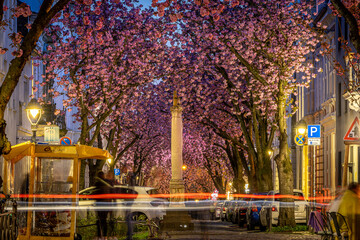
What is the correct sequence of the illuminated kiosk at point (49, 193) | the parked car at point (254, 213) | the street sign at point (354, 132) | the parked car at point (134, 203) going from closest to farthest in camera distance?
the street sign at point (354, 132)
the illuminated kiosk at point (49, 193)
the parked car at point (134, 203)
the parked car at point (254, 213)

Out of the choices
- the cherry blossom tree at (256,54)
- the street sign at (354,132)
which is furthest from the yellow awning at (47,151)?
the cherry blossom tree at (256,54)

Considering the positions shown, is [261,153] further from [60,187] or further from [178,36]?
[60,187]

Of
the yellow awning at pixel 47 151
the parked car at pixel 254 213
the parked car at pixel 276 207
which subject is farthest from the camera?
the parked car at pixel 254 213

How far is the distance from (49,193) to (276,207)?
1367cm

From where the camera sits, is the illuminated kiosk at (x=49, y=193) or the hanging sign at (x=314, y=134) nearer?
the illuminated kiosk at (x=49, y=193)

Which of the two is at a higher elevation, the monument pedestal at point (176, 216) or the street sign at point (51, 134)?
the street sign at point (51, 134)

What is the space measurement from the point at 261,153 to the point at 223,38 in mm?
6199

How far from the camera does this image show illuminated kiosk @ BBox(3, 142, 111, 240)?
1741cm

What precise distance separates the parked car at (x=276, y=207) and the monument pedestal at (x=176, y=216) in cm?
301

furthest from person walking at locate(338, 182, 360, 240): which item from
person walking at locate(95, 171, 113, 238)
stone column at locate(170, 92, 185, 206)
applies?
stone column at locate(170, 92, 185, 206)

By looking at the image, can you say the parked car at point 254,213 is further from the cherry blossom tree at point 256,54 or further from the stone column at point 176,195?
the stone column at point 176,195

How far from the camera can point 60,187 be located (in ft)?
58.6

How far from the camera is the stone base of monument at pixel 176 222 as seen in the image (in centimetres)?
2906

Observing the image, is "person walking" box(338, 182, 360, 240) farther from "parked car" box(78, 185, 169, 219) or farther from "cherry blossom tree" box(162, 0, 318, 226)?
"cherry blossom tree" box(162, 0, 318, 226)
